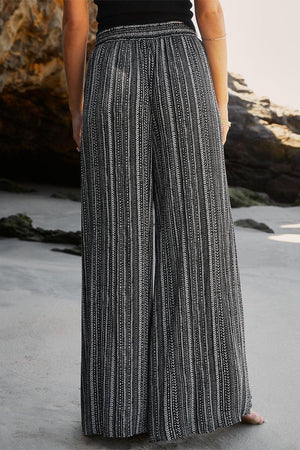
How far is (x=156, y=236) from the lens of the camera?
1763 millimetres

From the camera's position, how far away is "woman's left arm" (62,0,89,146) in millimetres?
1776

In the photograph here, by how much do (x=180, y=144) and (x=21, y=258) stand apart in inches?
123

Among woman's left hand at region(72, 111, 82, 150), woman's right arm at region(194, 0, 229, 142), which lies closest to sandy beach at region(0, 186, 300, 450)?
woman's left hand at region(72, 111, 82, 150)

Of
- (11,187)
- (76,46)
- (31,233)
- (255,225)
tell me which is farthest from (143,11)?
(11,187)

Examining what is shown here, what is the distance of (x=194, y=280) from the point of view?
5.60ft

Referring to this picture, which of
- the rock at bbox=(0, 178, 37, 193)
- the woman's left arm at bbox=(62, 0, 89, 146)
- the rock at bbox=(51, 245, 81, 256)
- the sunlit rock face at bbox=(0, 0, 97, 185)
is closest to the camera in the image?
the woman's left arm at bbox=(62, 0, 89, 146)

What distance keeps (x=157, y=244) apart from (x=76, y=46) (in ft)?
2.00

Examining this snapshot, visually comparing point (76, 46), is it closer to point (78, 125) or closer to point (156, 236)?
point (78, 125)

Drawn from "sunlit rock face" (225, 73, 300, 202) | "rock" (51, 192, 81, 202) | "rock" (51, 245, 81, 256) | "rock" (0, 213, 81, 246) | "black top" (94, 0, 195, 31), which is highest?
"black top" (94, 0, 195, 31)

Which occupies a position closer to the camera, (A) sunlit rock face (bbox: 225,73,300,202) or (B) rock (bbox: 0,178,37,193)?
(B) rock (bbox: 0,178,37,193)

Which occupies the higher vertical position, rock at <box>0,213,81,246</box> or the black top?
the black top

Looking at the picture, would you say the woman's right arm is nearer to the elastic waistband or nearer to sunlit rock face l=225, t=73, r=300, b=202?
the elastic waistband

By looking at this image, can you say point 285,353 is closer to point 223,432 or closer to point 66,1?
point 223,432

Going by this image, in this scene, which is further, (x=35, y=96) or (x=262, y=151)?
(x=262, y=151)
